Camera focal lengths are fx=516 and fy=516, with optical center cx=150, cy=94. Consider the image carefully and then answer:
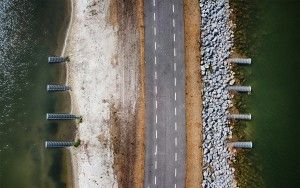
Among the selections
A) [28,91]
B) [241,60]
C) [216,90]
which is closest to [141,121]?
[216,90]

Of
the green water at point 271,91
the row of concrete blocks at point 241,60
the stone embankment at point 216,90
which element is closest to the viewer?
the stone embankment at point 216,90

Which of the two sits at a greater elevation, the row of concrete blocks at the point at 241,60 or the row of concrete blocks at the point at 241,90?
the row of concrete blocks at the point at 241,60

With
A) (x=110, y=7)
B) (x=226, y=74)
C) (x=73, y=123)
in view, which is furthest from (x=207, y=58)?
(x=73, y=123)

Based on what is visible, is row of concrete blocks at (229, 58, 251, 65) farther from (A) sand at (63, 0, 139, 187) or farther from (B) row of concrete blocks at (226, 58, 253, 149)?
(A) sand at (63, 0, 139, 187)

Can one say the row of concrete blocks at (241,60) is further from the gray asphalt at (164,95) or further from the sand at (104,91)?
the sand at (104,91)

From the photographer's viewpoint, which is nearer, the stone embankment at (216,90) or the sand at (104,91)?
the stone embankment at (216,90)

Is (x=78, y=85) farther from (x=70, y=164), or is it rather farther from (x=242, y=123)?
(x=242, y=123)

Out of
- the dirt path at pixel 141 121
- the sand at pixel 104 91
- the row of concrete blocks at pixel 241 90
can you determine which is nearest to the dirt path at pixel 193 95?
the row of concrete blocks at pixel 241 90
